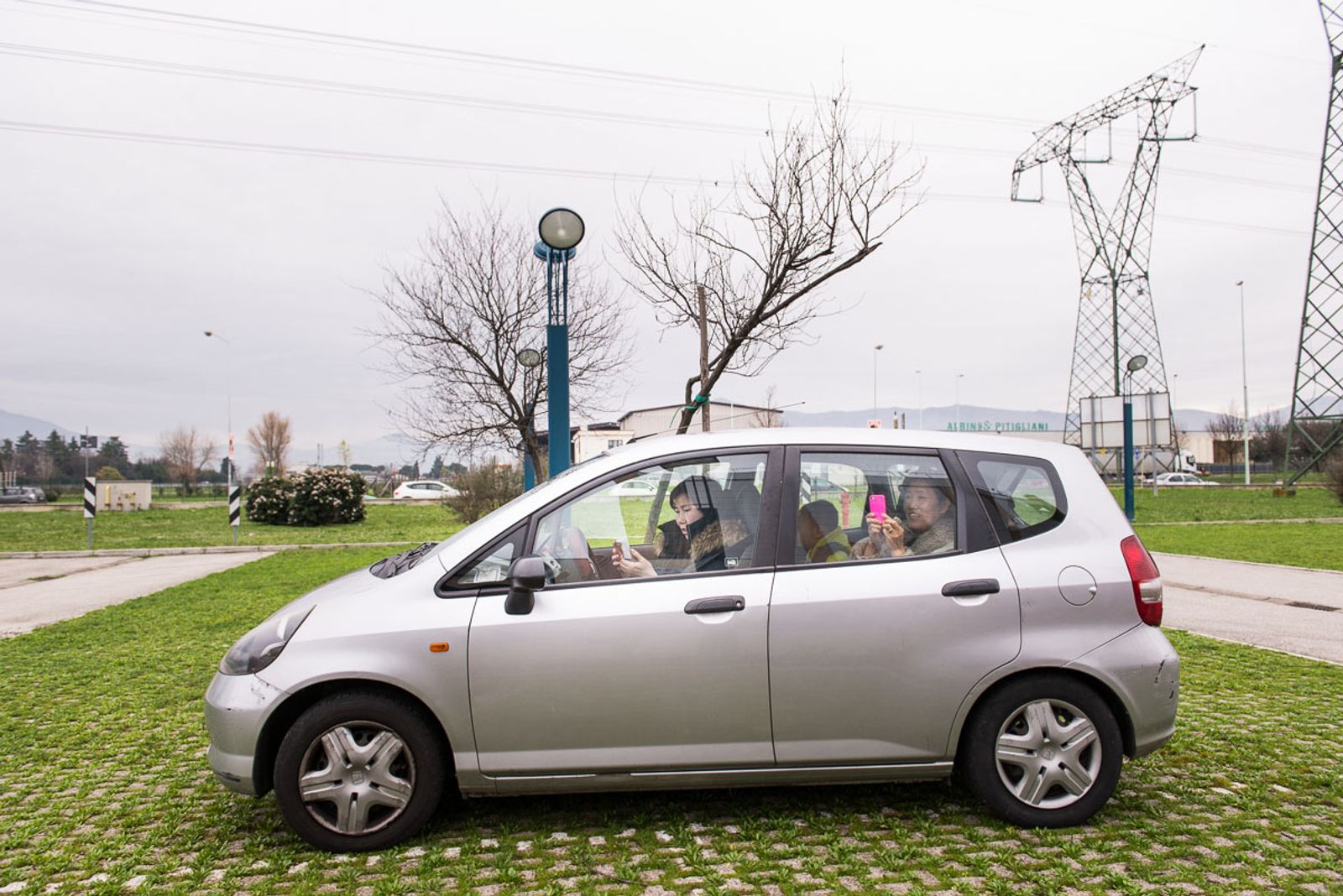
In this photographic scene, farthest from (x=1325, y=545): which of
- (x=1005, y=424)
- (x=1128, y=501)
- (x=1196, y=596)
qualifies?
(x=1005, y=424)

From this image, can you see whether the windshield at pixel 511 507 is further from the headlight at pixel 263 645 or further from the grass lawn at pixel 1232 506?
the grass lawn at pixel 1232 506

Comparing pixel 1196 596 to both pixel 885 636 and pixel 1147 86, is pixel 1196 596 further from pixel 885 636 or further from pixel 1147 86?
pixel 1147 86

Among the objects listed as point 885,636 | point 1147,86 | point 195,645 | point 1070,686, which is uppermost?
point 1147,86

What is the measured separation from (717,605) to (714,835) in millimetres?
959

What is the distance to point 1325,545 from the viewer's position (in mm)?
16641

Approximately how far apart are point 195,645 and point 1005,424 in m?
97.8

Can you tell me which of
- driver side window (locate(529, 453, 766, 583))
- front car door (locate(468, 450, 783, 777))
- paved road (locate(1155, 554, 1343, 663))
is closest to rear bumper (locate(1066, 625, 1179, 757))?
front car door (locate(468, 450, 783, 777))

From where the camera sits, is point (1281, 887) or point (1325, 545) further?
point (1325, 545)

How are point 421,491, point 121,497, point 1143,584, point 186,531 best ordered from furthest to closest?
point 421,491
point 121,497
point 186,531
point 1143,584

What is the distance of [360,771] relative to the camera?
3570mm

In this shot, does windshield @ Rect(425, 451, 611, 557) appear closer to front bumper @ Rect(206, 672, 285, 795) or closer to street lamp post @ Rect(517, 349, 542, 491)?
front bumper @ Rect(206, 672, 285, 795)

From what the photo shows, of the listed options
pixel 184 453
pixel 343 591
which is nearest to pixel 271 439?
pixel 184 453

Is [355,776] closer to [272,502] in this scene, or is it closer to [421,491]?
[272,502]

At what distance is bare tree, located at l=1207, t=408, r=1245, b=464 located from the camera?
92.2 meters
